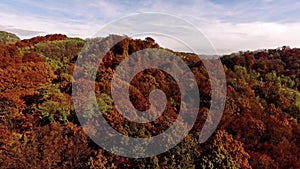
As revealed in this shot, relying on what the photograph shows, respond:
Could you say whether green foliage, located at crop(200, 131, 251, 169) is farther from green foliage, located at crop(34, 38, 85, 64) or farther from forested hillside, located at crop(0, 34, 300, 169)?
green foliage, located at crop(34, 38, 85, 64)

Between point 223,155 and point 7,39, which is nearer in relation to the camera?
point 223,155

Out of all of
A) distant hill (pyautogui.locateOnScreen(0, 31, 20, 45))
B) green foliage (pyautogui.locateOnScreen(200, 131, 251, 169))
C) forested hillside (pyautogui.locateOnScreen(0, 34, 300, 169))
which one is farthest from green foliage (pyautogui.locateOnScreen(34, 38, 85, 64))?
green foliage (pyautogui.locateOnScreen(200, 131, 251, 169))

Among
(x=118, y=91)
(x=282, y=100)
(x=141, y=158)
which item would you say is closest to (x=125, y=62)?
(x=118, y=91)

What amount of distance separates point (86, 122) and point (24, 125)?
4.71 meters

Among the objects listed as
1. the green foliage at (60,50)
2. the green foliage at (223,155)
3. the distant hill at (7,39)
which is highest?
the distant hill at (7,39)

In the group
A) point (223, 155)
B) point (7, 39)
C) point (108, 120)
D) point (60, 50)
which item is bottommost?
point (223, 155)

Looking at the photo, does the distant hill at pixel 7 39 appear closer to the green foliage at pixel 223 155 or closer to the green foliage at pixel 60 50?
the green foliage at pixel 60 50

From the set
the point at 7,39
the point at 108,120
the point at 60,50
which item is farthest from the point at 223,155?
the point at 7,39

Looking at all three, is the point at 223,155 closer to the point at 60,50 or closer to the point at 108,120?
the point at 108,120

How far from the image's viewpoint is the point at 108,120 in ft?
90.0

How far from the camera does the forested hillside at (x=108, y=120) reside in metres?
24.4

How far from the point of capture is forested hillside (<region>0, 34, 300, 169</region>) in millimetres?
24375

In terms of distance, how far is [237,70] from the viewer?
6988 centimetres

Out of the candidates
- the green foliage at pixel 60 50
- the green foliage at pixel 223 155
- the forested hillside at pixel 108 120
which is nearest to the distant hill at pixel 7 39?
the forested hillside at pixel 108 120
